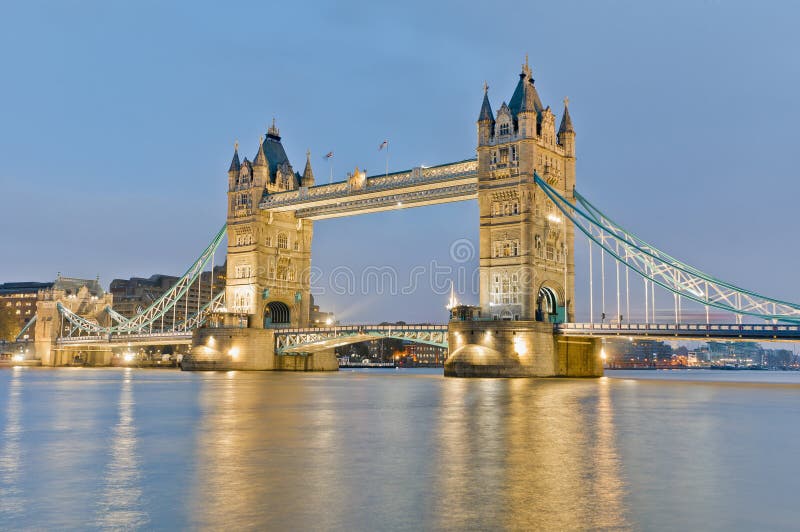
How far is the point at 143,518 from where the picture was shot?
403 inches

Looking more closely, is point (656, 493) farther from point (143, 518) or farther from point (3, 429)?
point (3, 429)

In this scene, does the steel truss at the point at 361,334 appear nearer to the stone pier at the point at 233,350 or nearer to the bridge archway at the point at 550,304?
the stone pier at the point at 233,350

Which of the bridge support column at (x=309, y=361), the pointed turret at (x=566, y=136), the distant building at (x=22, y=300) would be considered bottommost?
the bridge support column at (x=309, y=361)

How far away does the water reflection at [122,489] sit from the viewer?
399 inches

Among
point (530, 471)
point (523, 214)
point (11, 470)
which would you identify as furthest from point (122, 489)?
point (523, 214)

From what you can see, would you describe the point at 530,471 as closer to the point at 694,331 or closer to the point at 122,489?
the point at 122,489

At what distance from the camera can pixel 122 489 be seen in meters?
12.2

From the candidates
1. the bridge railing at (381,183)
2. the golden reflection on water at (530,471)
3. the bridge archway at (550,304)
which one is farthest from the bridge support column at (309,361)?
the golden reflection on water at (530,471)

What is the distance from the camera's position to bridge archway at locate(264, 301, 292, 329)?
276 feet

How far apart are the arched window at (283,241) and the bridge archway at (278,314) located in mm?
6146

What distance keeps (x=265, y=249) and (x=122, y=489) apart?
70.4 m

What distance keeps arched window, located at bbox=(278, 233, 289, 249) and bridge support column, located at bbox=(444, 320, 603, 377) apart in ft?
96.0

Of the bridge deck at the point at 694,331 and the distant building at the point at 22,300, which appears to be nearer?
the bridge deck at the point at 694,331

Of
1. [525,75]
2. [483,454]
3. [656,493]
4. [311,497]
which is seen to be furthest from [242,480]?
[525,75]
